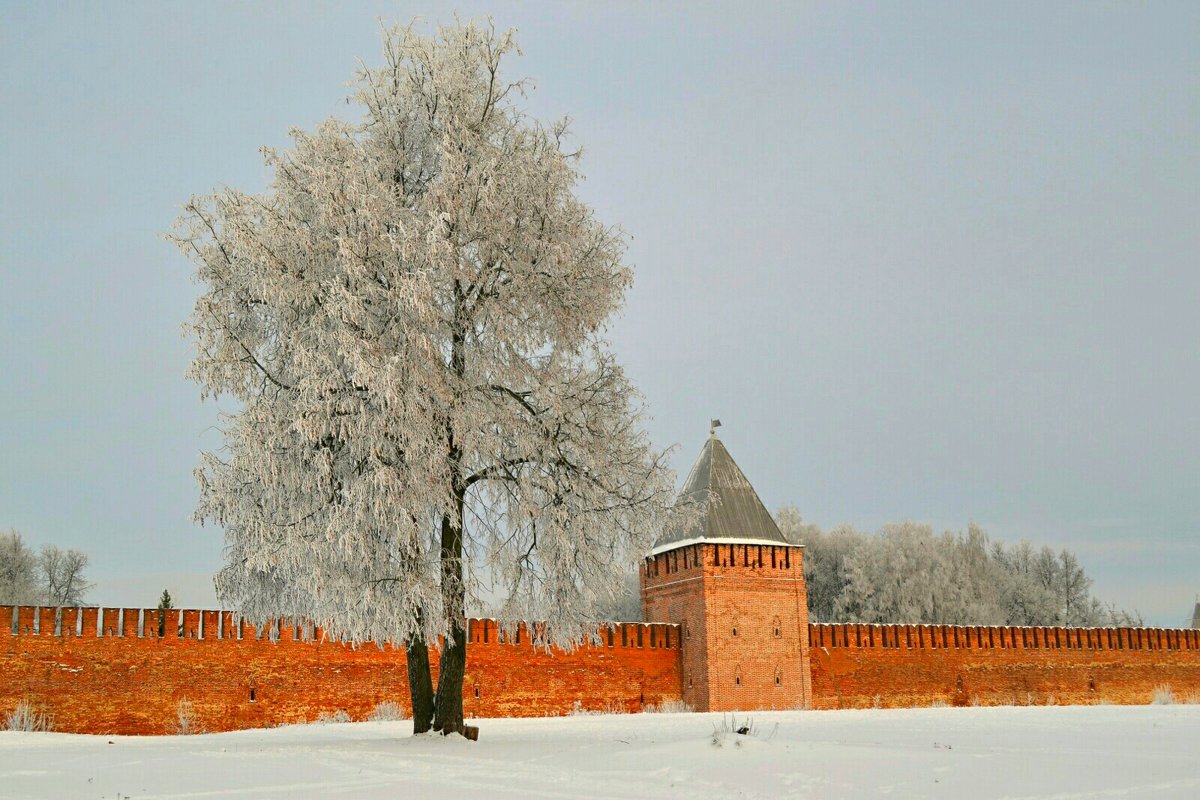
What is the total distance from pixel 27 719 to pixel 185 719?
94.6 inches

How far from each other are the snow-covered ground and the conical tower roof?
11.0m

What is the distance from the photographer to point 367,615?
10875 mm

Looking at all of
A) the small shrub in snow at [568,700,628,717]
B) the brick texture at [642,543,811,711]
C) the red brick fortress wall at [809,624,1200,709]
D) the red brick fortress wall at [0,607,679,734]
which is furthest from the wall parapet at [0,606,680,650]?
the red brick fortress wall at [809,624,1200,709]

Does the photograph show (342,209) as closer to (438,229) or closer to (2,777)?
(438,229)

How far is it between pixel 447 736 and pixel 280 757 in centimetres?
210

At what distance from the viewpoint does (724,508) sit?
79.9 ft

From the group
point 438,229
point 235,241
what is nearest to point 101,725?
point 235,241

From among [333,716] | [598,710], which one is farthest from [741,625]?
[333,716]

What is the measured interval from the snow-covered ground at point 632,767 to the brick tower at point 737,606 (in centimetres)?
1020

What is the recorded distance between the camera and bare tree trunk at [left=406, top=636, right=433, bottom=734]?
12.2m

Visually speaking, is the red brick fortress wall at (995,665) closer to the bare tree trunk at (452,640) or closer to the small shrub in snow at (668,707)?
the small shrub in snow at (668,707)

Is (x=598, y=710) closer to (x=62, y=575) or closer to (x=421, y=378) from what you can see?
(x=421, y=378)

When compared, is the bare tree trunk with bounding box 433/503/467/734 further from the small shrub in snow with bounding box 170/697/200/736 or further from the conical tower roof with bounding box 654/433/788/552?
the conical tower roof with bounding box 654/433/788/552

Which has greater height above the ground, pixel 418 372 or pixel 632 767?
pixel 418 372
